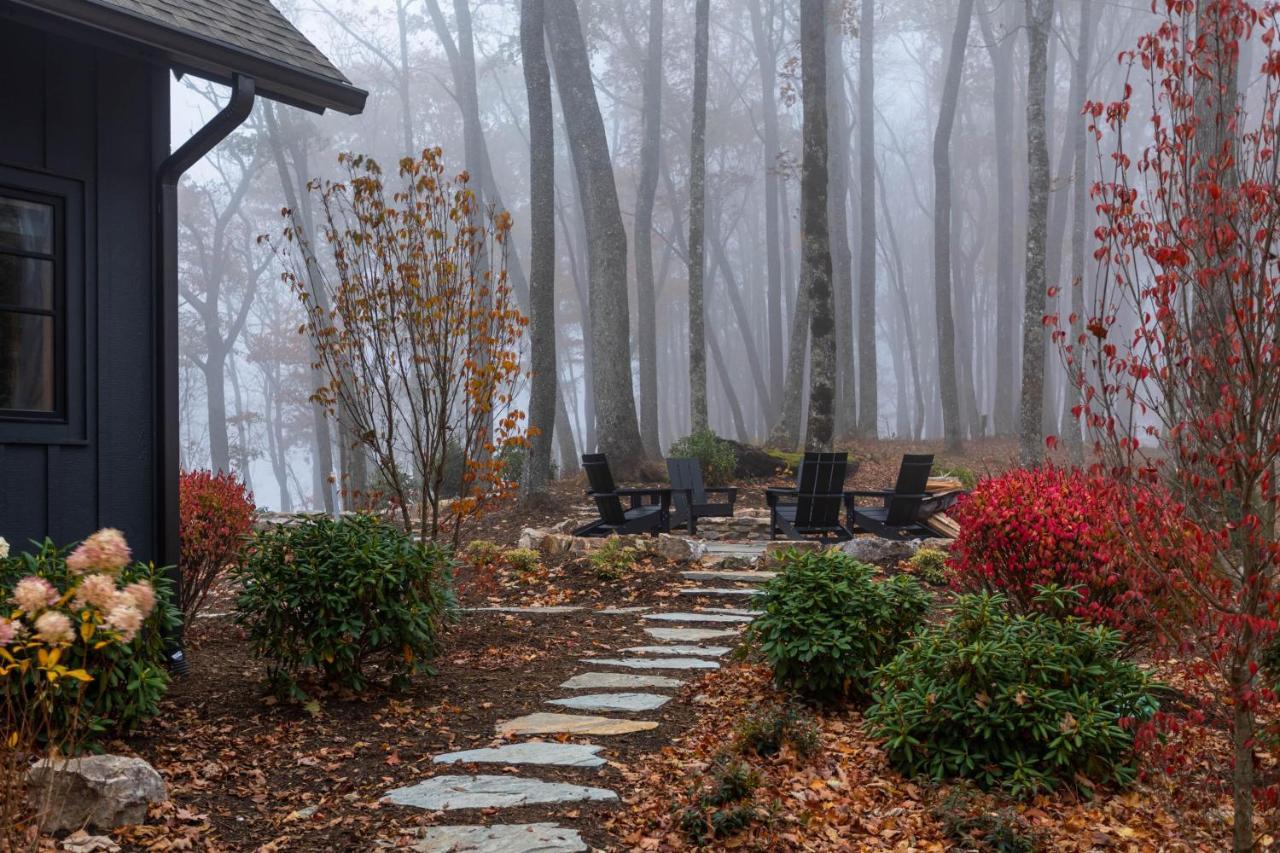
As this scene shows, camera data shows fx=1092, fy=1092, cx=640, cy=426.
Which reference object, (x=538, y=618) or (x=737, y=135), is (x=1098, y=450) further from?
(x=737, y=135)

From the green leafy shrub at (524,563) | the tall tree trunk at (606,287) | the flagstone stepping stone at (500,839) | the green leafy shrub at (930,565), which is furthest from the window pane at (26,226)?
the tall tree trunk at (606,287)

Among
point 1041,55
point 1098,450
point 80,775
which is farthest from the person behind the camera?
point 1041,55

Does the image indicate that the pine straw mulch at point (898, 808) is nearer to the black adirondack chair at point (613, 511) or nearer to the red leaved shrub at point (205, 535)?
the red leaved shrub at point (205, 535)

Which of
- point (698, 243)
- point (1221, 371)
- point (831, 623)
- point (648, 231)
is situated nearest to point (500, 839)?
point (831, 623)

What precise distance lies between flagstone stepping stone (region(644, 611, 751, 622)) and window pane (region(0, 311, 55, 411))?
13.1ft

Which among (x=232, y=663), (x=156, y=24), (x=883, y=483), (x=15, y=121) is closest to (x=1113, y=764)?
(x=232, y=663)

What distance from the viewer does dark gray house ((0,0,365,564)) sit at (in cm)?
527

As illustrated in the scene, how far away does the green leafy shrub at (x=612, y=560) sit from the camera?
29.1 ft

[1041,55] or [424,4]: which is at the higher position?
[424,4]

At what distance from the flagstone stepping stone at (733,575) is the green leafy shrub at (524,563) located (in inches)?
49.6

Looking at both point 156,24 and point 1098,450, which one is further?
point 156,24

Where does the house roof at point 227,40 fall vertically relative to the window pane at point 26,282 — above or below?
above

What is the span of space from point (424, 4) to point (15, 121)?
2631 centimetres

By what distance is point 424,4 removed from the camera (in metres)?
29.5
